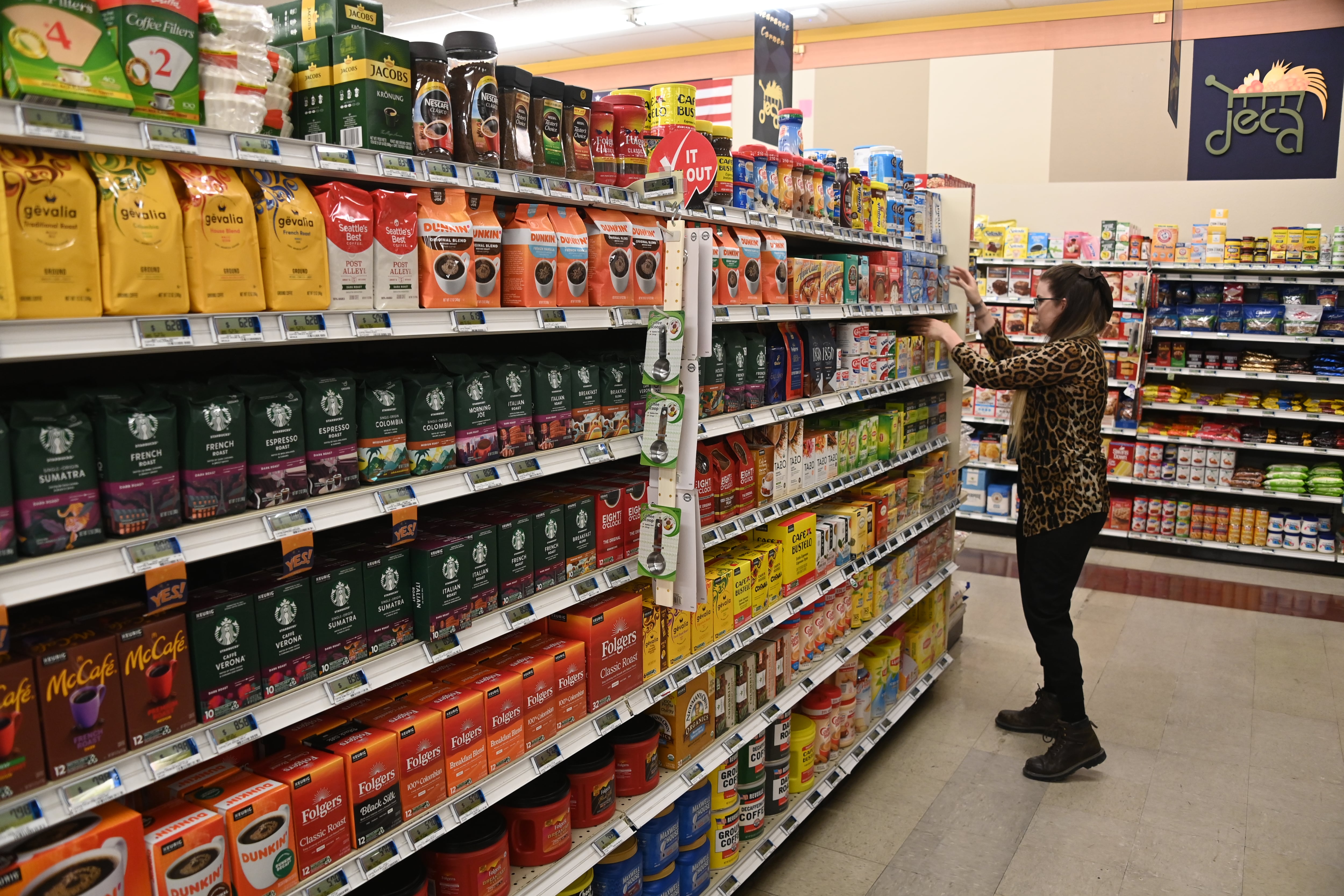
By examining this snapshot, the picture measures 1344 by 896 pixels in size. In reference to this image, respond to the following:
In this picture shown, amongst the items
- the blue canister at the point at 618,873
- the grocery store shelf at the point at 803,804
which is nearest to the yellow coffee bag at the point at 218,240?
the blue canister at the point at 618,873

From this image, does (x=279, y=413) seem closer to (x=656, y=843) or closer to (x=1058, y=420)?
(x=656, y=843)

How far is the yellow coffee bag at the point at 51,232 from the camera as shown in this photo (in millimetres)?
1354

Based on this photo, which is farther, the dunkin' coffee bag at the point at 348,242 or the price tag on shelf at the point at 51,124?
the dunkin' coffee bag at the point at 348,242

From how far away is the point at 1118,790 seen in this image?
3.98m

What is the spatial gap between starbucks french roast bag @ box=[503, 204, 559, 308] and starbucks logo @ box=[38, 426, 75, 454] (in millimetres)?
966

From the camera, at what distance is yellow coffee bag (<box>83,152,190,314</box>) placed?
146cm

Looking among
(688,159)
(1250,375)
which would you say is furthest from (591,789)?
(1250,375)

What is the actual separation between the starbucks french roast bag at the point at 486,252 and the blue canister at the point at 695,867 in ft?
5.91

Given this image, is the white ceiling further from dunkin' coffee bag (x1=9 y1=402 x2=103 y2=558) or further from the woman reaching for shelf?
dunkin' coffee bag (x1=9 y1=402 x2=103 y2=558)

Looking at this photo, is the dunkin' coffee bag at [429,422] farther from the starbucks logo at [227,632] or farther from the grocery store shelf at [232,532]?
the starbucks logo at [227,632]

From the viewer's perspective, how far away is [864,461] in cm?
409

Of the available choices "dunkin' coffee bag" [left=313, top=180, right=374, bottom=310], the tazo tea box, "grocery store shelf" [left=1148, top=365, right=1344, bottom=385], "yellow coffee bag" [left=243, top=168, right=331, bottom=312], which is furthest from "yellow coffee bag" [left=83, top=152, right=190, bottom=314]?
"grocery store shelf" [left=1148, top=365, right=1344, bottom=385]

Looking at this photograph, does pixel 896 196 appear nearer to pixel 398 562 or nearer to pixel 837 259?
pixel 837 259

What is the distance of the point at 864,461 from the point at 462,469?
93.8 inches
